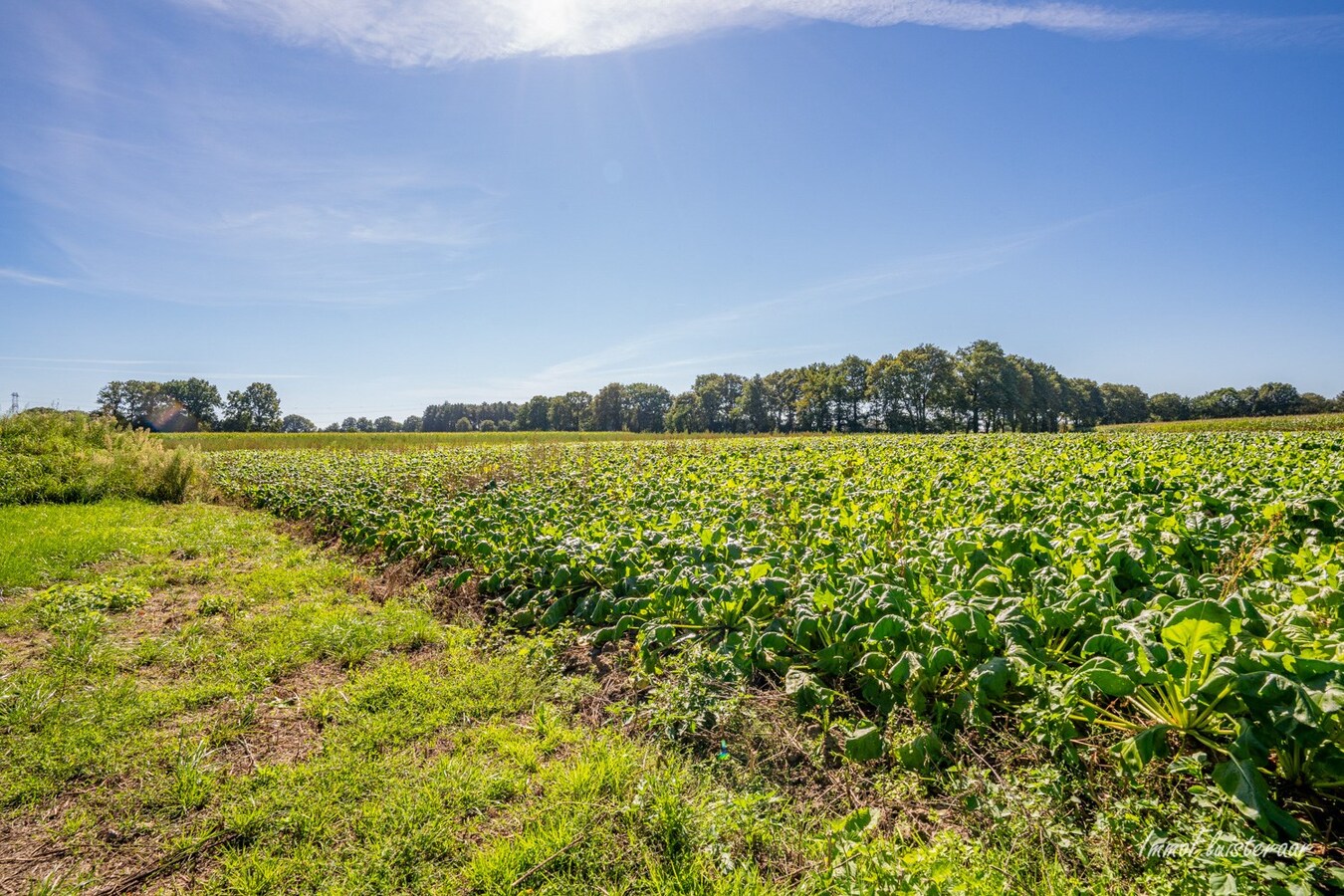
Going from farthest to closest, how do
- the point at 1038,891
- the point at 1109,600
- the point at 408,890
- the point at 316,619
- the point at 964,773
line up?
the point at 316,619, the point at 1109,600, the point at 964,773, the point at 408,890, the point at 1038,891

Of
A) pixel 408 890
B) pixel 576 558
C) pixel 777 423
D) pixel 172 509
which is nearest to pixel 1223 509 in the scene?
pixel 576 558

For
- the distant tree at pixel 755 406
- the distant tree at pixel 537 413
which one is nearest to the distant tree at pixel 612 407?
the distant tree at pixel 537 413

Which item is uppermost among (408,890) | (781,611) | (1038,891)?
(781,611)

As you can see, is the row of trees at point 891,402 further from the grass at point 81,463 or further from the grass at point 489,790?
the grass at point 489,790

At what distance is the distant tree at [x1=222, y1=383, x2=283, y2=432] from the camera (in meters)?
99.5

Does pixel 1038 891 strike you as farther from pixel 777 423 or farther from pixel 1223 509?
pixel 777 423

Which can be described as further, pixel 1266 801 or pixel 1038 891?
pixel 1038 891

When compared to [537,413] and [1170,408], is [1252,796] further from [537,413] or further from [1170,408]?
[1170,408]

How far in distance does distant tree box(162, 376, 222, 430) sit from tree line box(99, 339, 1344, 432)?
18 cm

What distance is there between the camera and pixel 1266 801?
2086mm

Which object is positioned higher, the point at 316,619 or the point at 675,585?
the point at 675,585

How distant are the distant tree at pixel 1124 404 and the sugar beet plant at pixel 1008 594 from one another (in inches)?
5792

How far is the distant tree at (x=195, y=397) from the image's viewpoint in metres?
97.0

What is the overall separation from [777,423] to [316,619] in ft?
327
